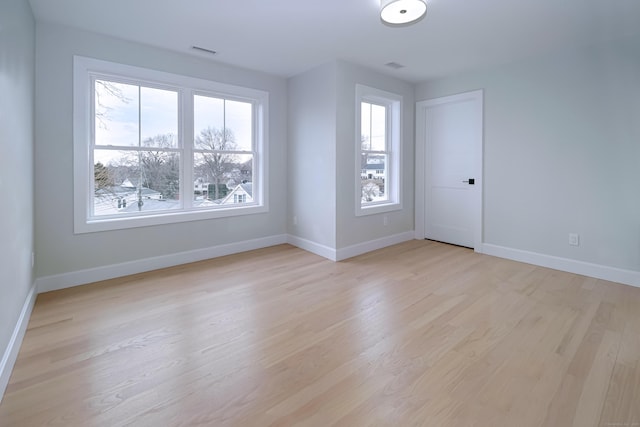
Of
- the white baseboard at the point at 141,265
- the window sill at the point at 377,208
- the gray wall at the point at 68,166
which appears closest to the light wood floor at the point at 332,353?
the white baseboard at the point at 141,265

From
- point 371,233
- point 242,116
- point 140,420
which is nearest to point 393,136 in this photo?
point 371,233

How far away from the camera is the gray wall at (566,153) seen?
10.6 ft

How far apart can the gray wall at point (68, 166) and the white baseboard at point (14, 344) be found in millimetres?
587

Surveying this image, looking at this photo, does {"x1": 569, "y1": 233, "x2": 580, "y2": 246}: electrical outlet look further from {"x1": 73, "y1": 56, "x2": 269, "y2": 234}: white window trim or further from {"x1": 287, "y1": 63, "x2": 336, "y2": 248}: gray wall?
{"x1": 73, "y1": 56, "x2": 269, "y2": 234}: white window trim

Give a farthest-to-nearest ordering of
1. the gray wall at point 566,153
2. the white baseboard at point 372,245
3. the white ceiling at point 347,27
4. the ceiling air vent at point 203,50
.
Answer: the white baseboard at point 372,245
the ceiling air vent at point 203,50
the gray wall at point 566,153
the white ceiling at point 347,27

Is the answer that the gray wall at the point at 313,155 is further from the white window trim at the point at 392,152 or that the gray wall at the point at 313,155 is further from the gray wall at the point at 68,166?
the gray wall at the point at 68,166

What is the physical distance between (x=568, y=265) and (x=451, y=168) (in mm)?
1903

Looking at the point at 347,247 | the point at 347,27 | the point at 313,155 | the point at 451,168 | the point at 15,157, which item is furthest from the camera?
the point at 451,168

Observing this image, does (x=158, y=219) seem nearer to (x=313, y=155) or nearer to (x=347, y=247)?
(x=313, y=155)

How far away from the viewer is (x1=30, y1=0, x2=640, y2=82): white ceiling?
265 cm

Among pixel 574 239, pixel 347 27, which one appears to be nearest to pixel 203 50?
pixel 347 27

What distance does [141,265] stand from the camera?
142 inches

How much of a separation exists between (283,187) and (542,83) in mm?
3503

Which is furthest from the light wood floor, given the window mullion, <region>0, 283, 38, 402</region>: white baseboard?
the window mullion
